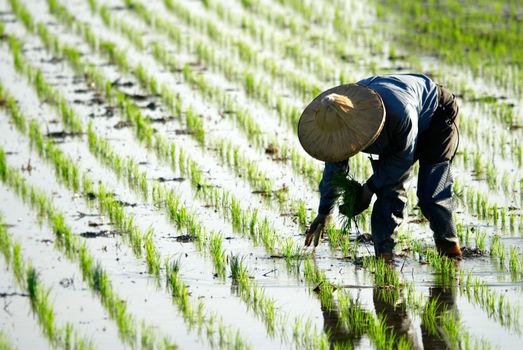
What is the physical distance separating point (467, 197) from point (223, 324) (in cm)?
219

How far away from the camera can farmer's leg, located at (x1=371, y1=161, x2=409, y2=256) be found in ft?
16.0

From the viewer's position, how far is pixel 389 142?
466cm

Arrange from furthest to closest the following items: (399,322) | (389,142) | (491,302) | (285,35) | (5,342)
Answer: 1. (285,35)
2. (389,142)
3. (491,302)
4. (399,322)
5. (5,342)

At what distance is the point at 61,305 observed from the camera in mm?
4629

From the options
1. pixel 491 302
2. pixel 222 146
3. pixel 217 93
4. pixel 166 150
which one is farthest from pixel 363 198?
pixel 217 93

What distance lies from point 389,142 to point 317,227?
64cm

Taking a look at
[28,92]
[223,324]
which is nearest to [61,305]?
[223,324]

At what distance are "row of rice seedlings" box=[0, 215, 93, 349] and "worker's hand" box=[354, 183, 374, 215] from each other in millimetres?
1398

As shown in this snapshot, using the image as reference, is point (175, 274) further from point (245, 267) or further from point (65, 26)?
point (65, 26)

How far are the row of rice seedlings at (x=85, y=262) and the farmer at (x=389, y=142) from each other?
39.5 inches

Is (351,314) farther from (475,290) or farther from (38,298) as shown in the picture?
(38,298)

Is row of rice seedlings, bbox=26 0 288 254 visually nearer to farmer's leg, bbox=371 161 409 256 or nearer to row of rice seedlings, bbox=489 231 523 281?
farmer's leg, bbox=371 161 409 256

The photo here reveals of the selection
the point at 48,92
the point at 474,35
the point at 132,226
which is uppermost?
the point at 474,35

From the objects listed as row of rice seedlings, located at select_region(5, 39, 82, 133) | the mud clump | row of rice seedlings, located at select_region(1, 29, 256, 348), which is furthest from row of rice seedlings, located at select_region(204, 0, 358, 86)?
the mud clump
